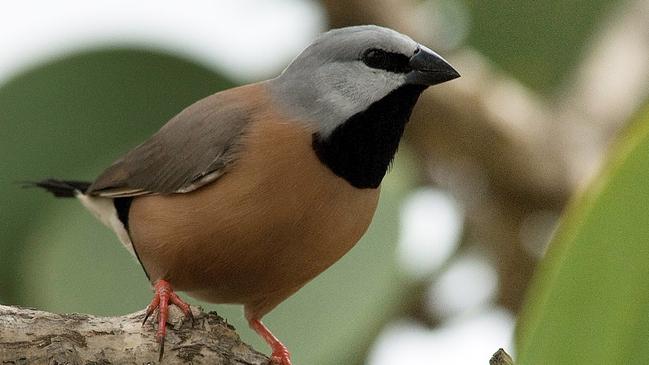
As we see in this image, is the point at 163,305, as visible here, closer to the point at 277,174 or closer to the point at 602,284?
the point at 277,174

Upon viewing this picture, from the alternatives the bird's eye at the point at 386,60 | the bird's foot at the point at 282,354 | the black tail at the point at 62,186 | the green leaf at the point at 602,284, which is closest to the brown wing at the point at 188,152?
the black tail at the point at 62,186

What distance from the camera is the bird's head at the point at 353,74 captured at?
9.64 ft

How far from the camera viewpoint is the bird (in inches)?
109

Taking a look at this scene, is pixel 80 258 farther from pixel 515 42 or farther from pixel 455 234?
pixel 515 42

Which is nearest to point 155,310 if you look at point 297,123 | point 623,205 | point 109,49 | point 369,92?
point 297,123

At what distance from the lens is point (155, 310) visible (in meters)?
2.55

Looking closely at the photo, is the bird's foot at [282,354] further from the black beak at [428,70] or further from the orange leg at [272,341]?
the black beak at [428,70]

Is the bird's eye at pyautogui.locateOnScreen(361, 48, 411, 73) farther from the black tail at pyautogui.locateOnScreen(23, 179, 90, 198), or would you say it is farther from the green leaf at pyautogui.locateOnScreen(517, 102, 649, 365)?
the green leaf at pyautogui.locateOnScreen(517, 102, 649, 365)

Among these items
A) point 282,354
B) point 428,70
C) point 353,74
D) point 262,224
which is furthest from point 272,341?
point 428,70

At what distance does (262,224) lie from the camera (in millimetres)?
2732

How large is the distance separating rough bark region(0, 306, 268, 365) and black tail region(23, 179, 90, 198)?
1200 millimetres

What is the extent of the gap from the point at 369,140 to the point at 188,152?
600mm

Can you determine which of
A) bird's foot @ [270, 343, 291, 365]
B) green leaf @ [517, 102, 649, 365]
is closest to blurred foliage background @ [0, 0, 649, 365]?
bird's foot @ [270, 343, 291, 365]

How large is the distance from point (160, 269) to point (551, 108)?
2377mm
